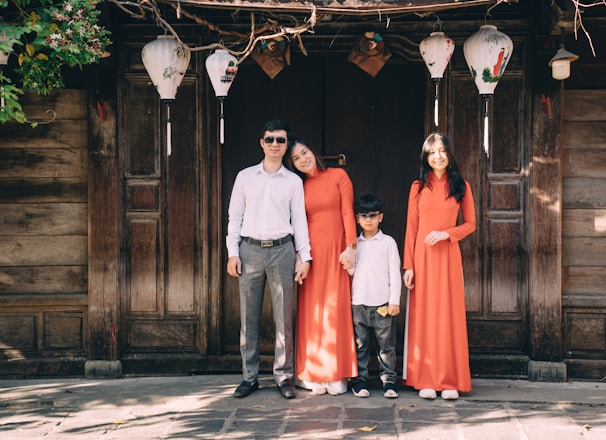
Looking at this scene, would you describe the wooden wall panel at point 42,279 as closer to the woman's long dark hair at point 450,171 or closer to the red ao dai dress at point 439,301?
the red ao dai dress at point 439,301

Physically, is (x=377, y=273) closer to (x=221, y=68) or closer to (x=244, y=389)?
(x=244, y=389)

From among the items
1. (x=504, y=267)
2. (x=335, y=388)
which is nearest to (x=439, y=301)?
(x=504, y=267)

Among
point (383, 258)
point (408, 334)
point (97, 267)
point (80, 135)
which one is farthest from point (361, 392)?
point (80, 135)

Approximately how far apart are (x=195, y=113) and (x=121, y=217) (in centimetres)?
124

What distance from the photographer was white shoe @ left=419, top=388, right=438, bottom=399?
6.55 m

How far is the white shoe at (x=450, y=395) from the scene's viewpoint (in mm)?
6535

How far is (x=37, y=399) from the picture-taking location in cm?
671

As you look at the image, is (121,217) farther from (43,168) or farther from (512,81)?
(512,81)

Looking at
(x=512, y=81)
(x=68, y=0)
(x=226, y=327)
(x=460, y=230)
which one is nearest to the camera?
(x=68, y=0)

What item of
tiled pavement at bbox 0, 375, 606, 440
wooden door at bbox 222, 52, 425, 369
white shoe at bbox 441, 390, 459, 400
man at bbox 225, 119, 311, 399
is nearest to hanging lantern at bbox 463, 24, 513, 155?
wooden door at bbox 222, 52, 425, 369

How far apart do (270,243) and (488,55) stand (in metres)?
2.46

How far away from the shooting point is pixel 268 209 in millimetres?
6543

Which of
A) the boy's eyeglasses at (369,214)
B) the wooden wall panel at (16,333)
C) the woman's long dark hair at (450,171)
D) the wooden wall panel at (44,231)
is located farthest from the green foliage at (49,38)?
the woman's long dark hair at (450,171)

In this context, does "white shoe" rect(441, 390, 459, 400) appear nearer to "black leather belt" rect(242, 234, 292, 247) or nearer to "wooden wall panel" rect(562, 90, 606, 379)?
"wooden wall panel" rect(562, 90, 606, 379)
